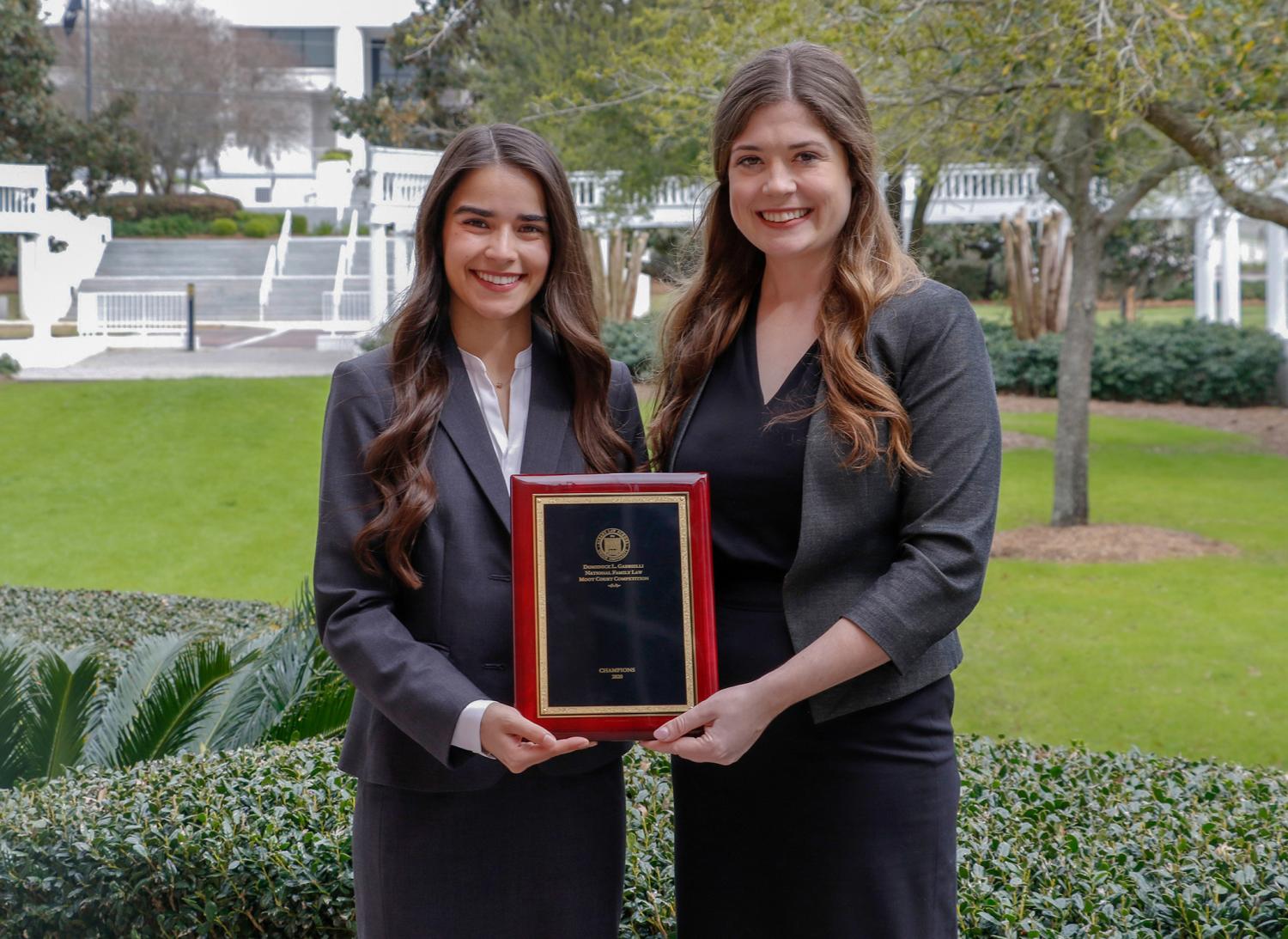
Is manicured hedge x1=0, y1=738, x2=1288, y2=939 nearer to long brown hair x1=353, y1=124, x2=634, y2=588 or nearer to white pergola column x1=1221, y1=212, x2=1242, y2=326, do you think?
long brown hair x1=353, y1=124, x2=634, y2=588

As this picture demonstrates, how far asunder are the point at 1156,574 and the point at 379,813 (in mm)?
9114

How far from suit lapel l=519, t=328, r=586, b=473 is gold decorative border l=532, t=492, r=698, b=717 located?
208 millimetres

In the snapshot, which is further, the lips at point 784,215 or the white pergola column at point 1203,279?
the white pergola column at point 1203,279

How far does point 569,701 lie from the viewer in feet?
6.63

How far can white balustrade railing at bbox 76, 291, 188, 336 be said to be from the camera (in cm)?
2056

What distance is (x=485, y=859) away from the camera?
7.10ft

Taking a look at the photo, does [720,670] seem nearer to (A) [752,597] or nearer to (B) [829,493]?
(A) [752,597]

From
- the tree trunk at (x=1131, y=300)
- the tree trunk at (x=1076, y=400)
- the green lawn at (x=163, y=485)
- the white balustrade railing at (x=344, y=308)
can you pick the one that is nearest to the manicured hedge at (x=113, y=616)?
the green lawn at (x=163, y=485)

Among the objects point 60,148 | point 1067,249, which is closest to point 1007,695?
point 60,148

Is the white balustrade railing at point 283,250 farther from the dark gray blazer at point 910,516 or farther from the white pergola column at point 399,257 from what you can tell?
the dark gray blazer at point 910,516

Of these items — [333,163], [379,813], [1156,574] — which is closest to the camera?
[379,813]

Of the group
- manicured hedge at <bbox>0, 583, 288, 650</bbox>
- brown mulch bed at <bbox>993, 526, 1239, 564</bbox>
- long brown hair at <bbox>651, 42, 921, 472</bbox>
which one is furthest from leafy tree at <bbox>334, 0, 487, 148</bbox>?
long brown hair at <bbox>651, 42, 921, 472</bbox>

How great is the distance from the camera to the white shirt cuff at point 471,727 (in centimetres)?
200

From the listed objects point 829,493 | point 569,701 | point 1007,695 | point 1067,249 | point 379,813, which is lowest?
point 1007,695
